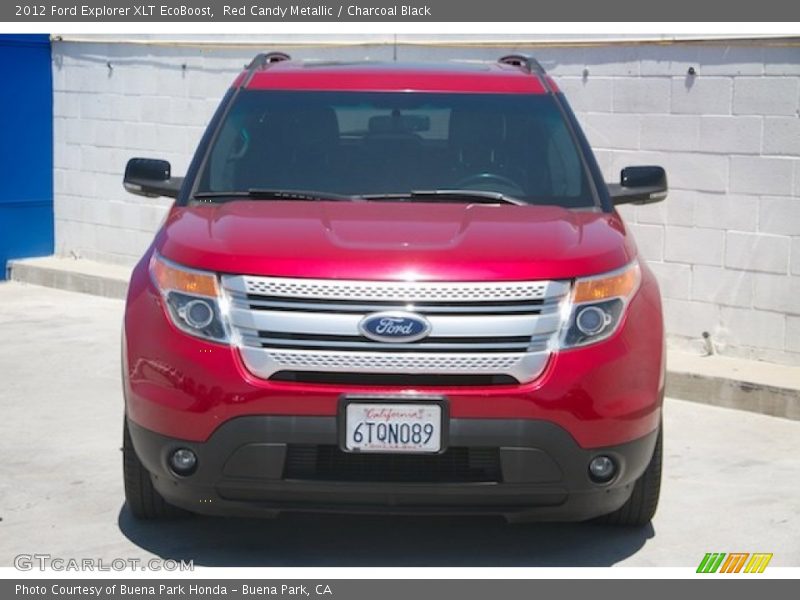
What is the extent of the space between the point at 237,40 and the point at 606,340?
7.21m

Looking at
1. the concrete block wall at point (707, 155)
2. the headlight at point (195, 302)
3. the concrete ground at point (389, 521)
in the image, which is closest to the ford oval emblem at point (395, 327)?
the headlight at point (195, 302)

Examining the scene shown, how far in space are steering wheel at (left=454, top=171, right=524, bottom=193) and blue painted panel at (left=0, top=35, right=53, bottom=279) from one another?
24.7 ft

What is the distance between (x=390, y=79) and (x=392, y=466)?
7.27 feet

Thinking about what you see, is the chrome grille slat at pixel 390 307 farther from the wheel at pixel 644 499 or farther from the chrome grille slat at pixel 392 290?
the wheel at pixel 644 499

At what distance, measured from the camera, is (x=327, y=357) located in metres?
Answer: 4.86

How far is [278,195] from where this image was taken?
5.83m

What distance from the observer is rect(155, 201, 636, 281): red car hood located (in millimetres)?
4898

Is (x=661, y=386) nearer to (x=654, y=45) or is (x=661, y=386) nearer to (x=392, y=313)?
(x=392, y=313)

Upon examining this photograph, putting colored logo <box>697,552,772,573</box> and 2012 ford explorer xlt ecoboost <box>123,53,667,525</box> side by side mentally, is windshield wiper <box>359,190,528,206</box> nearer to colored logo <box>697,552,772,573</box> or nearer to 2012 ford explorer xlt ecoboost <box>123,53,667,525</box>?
2012 ford explorer xlt ecoboost <box>123,53,667,525</box>

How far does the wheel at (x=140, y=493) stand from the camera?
5.55 meters

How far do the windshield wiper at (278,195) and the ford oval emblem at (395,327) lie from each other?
3.52ft

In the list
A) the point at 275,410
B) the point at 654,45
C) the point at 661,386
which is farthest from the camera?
the point at 654,45

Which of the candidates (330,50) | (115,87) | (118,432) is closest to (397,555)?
(118,432)

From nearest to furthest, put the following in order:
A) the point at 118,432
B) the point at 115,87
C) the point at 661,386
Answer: the point at 661,386 < the point at 118,432 < the point at 115,87
